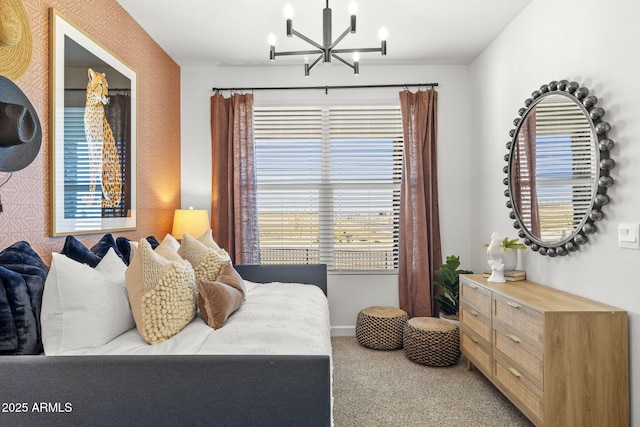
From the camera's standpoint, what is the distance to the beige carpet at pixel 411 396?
229 cm

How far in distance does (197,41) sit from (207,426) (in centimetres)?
318

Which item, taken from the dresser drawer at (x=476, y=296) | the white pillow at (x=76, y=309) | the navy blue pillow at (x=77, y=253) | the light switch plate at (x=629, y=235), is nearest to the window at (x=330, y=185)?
the dresser drawer at (x=476, y=296)

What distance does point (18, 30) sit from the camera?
167 centimetres

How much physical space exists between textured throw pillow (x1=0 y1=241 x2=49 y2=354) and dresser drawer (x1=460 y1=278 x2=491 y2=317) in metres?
2.45

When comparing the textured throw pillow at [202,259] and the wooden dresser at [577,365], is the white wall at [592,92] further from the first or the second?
the textured throw pillow at [202,259]

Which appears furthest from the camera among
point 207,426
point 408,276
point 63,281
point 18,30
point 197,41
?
point 408,276

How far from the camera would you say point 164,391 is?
1232mm

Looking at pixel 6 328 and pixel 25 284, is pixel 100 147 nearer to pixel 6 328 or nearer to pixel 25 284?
pixel 25 284

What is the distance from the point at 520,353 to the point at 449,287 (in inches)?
57.6

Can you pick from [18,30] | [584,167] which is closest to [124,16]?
[18,30]

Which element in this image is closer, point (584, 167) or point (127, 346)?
point (127, 346)

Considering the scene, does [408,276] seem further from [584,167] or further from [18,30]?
[18,30]

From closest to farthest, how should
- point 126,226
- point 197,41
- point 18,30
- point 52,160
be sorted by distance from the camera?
point 18,30 < point 52,160 < point 126,226 < point 197,41

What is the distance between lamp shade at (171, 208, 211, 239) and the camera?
351cm
